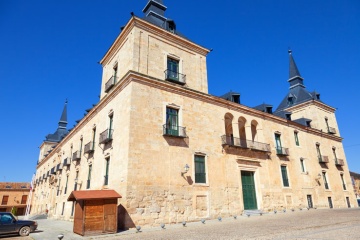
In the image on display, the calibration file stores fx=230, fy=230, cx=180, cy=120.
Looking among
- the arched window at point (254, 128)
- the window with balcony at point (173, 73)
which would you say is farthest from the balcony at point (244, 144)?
the window with balcony at point (173, 73)

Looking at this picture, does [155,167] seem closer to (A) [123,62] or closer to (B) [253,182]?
(A) [123,62]

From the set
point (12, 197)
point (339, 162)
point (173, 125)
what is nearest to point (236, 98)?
point (173, 125)

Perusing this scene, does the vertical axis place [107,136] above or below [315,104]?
below

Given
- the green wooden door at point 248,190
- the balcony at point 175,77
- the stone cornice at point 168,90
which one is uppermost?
the balcony at point 175,77

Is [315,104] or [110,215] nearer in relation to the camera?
[110,215]

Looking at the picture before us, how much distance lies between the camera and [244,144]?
21516 millimetres

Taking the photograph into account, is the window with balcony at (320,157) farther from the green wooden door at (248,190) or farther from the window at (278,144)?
the green wooden door at (248,190)

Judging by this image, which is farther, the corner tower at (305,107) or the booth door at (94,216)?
the corner tower at (305,107)

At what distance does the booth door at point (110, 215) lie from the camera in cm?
1128

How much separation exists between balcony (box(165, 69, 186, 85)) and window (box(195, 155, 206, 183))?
232 inches

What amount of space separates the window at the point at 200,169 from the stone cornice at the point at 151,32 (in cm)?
945

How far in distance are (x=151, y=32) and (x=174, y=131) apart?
7.83m

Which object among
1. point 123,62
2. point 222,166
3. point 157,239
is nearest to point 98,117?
point 123,62

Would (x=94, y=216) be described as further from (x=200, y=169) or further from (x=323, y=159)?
(x=323, y=159)
